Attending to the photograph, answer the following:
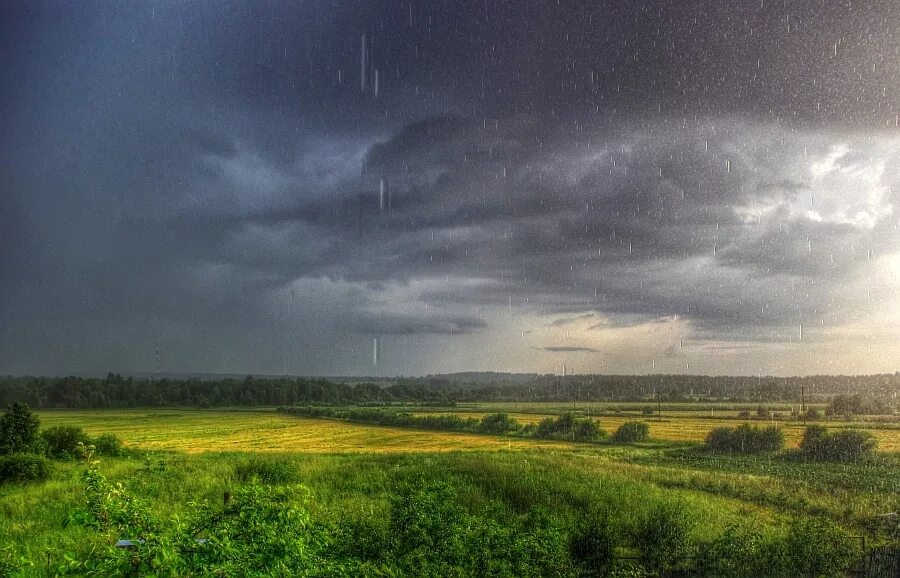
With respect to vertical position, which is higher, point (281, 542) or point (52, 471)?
point (281, 542)

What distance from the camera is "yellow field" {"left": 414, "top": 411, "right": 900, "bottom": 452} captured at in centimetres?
6438

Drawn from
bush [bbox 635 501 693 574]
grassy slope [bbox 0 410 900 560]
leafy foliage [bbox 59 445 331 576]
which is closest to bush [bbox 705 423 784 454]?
grassy slope [bbox 0 410 900 560]

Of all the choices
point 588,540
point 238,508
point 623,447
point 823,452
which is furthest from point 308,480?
point 823,452

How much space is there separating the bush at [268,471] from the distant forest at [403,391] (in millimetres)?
40893

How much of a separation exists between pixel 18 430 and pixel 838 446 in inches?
2962

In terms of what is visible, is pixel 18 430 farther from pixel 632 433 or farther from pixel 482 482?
pixel 632 433

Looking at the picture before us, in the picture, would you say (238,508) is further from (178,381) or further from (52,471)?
(178,381)

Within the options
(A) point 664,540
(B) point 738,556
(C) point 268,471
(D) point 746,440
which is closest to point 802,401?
(D) point 746,440

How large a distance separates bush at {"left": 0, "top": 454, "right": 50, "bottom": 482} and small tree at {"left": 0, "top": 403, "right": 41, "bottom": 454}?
1.93 meters

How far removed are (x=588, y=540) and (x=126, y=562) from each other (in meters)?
21.6

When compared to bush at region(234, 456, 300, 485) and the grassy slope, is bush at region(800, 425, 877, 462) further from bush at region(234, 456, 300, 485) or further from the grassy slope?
bush at region(234, 456, 300, 485)

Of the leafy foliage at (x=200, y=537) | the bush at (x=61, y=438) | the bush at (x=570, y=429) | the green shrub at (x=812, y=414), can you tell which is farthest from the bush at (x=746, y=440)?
the leafy foliage at (x=200, y=537)

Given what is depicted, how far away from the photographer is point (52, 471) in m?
33.0

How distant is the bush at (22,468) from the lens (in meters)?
30.6
